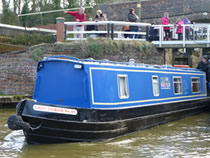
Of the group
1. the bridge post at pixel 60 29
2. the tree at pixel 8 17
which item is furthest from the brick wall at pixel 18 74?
the tree at pixel 8 17

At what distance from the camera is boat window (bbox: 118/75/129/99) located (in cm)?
1079

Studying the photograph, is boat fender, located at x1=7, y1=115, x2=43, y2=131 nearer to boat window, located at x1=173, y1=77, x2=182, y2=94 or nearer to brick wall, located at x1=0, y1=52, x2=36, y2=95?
boat window, located at x1=173, y1=77, x2=182, y2=94

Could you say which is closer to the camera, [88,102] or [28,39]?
[88,102]

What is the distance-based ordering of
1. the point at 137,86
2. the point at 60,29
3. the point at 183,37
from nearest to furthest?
the point at 137,86 < the point at 60,29 < the point at 183,37

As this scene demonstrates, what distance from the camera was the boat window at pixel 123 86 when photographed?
35.4ft

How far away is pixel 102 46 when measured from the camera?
15.8m

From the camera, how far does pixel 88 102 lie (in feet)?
31.8

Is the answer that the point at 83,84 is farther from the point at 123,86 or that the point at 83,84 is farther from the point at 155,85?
the point at 155,85

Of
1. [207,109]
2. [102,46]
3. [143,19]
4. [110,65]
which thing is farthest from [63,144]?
[143,19]

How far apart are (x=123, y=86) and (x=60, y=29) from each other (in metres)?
6.23

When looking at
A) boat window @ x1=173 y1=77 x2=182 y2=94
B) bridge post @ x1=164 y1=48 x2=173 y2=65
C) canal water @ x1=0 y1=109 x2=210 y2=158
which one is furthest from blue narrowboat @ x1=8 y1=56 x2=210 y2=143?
bridge post @ x1=164 y1=48 x2=173 y2=65

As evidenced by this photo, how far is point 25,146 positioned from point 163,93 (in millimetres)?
5295

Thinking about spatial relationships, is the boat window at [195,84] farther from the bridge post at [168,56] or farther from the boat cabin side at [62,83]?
the boat cabin side at [62,83]

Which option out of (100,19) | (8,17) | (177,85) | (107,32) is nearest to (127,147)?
(177,85)
